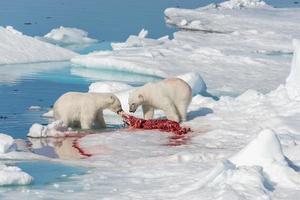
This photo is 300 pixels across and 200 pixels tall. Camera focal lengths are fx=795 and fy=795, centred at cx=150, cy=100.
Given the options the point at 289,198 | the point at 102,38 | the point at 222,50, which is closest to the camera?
the point at 289,198

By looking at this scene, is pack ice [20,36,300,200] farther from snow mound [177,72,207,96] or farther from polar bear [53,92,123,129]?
snow mound [177,72,207,96]

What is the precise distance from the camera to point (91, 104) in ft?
32.0

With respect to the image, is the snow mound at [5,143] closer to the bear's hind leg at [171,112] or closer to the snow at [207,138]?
the snow at [207,138]

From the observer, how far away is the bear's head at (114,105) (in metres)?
9.88

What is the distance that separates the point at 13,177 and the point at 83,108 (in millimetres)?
3568

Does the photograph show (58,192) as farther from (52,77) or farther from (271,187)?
(52,77)

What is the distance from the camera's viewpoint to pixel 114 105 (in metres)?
9.95

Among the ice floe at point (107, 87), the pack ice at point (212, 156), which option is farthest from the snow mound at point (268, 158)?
the ice floe at point (107, 87)

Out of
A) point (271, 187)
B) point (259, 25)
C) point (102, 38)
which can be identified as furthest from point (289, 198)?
point (259, 25)

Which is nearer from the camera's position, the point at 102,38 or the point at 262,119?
the point at 262,119

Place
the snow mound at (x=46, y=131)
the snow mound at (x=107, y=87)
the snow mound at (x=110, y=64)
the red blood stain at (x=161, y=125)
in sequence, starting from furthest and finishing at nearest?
the snow mound at (x=110, y=64), the snow mound at (x=107, y=87), the red blood stain at (x=161, y=125), the snow mound at (x=46, y=131)

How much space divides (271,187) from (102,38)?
15214 mm

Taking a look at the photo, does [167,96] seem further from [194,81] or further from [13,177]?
[13,177]

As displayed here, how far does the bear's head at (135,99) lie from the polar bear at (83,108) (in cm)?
29
